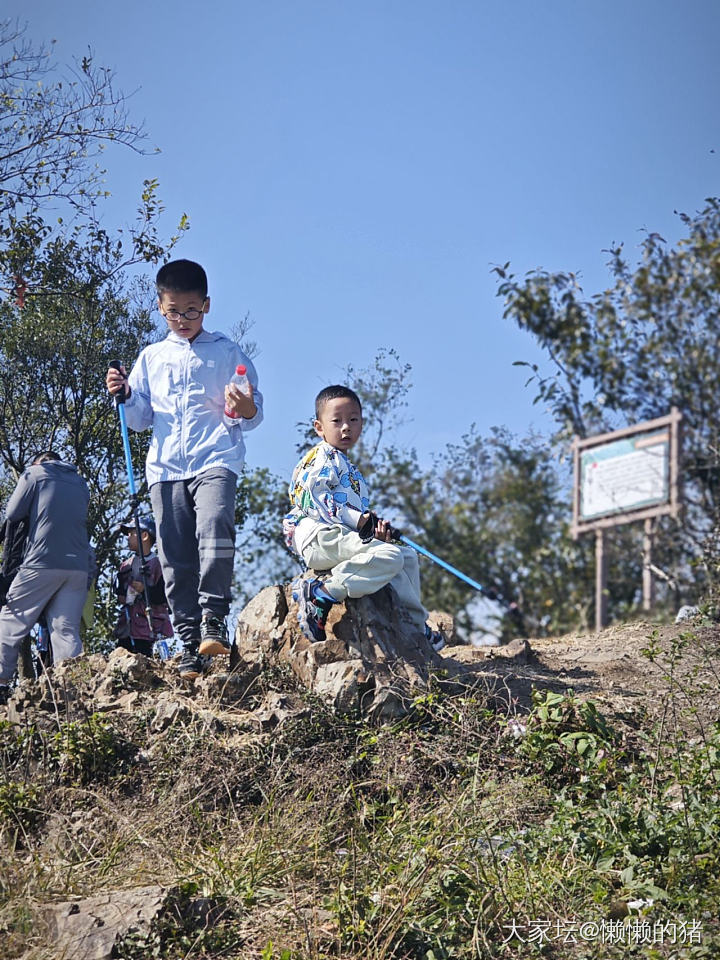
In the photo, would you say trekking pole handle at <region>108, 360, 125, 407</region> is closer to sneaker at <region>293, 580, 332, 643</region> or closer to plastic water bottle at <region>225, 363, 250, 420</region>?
plastic water bottle at <region>225, 363, 250, 420</region>

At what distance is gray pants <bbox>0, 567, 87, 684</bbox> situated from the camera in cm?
633

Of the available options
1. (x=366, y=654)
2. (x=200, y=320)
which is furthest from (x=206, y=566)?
(x=200, y=320)

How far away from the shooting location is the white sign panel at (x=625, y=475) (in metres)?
11.3

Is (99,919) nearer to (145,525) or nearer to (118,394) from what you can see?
(118,394)

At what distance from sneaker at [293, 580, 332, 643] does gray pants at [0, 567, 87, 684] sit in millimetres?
1469

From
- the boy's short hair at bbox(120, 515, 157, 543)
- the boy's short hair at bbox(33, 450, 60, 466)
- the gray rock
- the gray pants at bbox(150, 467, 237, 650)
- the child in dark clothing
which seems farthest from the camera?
the boy's short hair at bbox(120, 515, 157, 543)

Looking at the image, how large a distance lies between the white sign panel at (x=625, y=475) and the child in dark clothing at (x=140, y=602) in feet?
Result: 18.9

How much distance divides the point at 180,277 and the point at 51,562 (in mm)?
1770

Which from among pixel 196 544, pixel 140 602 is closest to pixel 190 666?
pixel 196 544

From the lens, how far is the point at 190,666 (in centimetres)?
557

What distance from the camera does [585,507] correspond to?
12.2 meters

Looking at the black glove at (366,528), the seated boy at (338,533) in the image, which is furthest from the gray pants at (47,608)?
the black glove at (366,528)

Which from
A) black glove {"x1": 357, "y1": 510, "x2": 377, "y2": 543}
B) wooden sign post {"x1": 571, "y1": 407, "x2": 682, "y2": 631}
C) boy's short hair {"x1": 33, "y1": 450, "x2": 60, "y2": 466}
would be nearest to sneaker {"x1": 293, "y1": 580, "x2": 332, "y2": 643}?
black glove {"x1": 357, "y1": 510, "x2": 377, "y2": 543}

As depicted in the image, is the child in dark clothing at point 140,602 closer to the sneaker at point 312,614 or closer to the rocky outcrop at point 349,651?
the rocky outcrop at point 349,651
